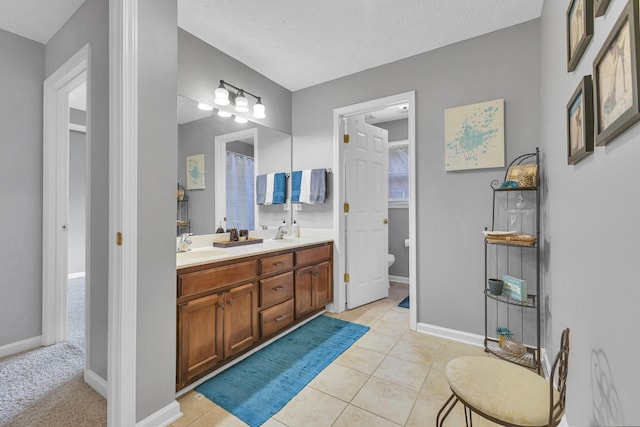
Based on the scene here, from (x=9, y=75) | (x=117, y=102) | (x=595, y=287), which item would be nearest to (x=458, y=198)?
(x=595, y=287)

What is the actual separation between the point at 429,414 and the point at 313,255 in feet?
5.22

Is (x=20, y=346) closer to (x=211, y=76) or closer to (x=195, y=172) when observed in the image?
(x=195, y=172)

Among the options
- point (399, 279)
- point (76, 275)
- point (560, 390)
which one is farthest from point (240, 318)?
point (76, 275)

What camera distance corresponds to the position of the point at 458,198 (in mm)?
2402

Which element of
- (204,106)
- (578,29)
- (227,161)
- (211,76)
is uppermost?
(211,76)

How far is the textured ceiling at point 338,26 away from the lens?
1.98 meters

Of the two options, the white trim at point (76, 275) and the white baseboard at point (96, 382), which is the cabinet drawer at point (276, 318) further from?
the white trim at point (76, 275)

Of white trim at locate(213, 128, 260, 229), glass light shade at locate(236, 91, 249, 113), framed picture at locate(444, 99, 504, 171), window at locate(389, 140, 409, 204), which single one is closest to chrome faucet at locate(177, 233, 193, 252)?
white trim at locate(213, 128, 260, 229)

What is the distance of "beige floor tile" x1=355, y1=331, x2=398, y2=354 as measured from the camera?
7.43ft

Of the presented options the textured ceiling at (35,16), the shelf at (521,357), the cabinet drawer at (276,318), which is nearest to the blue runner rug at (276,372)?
the cabinet drawer at (276,318)

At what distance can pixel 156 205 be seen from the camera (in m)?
1.43

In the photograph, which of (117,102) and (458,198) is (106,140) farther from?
(458,198)

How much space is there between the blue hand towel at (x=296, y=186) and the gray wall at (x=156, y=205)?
175cm

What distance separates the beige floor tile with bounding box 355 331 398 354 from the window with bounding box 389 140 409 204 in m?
2.34
